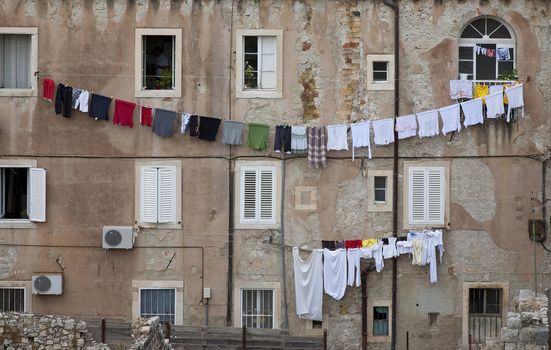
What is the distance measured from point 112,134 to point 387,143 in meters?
6.59

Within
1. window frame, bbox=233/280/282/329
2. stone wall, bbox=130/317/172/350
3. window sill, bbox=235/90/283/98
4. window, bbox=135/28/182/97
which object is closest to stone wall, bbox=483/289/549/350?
stone wall, bbox=130/317/172/350

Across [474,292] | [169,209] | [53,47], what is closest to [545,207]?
[474,292]

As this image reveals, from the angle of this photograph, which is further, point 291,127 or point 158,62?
point 158,62

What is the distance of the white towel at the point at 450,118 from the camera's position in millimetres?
42406

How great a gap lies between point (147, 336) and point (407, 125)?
39.1 ft

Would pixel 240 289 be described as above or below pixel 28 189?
below

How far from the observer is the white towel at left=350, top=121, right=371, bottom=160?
4241cm

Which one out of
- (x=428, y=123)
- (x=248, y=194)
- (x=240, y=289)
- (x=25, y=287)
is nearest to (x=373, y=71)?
(x=428, y=123)

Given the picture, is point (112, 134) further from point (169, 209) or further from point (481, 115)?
point (481, 115)

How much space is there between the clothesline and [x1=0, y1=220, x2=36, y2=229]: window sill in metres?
2.75

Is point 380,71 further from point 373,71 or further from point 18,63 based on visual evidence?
point 18,63

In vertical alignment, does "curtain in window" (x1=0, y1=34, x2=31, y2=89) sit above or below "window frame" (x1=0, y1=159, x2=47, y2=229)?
Answer: above

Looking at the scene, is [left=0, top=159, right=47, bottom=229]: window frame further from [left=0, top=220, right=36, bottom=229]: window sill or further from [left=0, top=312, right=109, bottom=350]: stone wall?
[left=0, top=312, right=109, bottom=350]: stone wall

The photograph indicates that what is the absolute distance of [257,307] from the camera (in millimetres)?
42906
